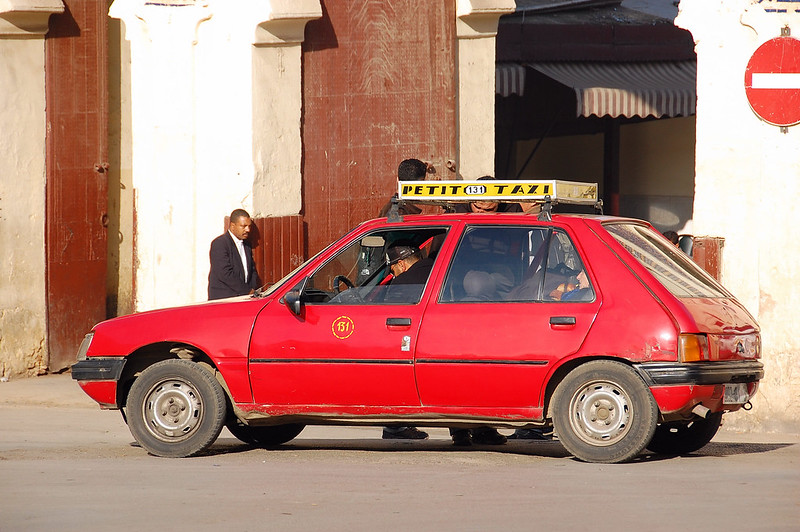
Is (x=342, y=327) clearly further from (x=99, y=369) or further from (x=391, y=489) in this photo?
(x=99, y=369)

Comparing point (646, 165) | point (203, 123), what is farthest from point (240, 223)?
point (646, 165)

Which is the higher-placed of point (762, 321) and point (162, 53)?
point (162, 53)

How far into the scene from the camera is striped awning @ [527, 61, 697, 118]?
16.3 meters

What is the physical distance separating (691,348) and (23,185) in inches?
293

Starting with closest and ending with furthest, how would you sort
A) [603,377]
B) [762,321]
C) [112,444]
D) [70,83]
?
[603,377] → [112,444] → [762,321] → [70,83]

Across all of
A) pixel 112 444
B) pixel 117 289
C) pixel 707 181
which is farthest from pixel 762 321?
pixel 117 289

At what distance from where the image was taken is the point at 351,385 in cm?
791

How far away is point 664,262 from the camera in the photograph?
796 cm

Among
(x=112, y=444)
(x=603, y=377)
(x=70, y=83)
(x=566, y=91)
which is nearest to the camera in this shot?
(x=603, y=377)

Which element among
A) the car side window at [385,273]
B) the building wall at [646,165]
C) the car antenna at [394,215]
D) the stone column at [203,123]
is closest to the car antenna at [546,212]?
the car side window at [385,273]

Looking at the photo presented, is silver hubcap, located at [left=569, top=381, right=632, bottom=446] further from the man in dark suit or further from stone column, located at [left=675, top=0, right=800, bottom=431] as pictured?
the man in dark suit

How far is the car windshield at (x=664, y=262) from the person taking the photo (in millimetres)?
7773

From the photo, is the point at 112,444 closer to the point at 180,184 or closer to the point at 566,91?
Answer: the point at 180,184

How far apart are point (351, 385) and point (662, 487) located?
193 cm
